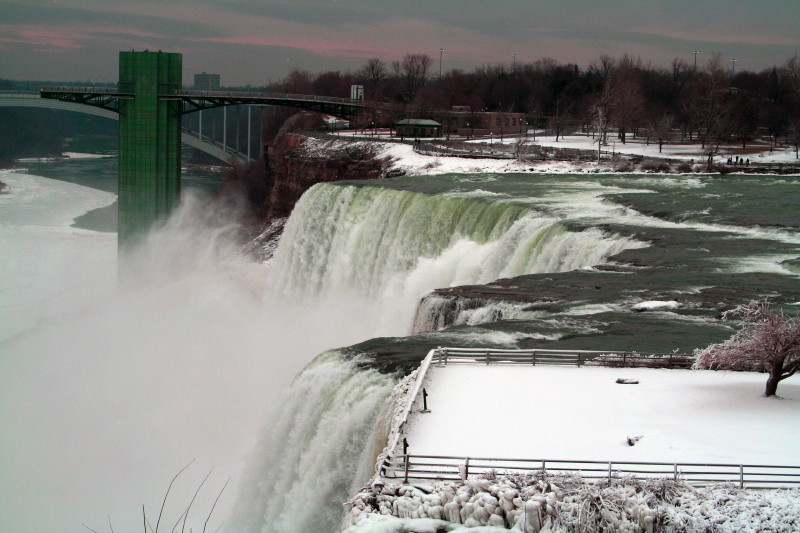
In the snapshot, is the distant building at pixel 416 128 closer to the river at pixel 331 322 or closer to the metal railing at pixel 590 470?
the river at pixel 331 322

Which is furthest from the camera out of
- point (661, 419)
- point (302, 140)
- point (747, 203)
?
point (302, 140)

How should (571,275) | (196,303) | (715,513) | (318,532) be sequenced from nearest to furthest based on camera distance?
(715,513) → (318,532) → (571,275) → (196,303)

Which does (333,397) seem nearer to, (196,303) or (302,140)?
(196,303)

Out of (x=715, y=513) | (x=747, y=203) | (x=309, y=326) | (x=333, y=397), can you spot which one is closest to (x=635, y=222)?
(x=747, y=203)

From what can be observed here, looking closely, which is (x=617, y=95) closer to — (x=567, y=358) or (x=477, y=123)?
(x=477, y=123)

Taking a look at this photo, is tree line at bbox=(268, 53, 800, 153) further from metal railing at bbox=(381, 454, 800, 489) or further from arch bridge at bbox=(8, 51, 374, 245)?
metal railing at bbox=(381, 454, 800, 489)

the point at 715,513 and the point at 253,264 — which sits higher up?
the point at 715,513

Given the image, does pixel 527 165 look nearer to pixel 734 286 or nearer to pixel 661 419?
pixel 734 286

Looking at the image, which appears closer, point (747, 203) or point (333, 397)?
point (333, 397)
